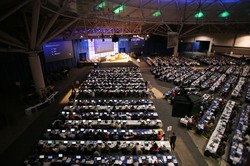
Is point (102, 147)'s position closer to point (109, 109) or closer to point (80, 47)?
point (109, 109)

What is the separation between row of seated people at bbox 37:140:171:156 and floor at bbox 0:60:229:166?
1402 mm

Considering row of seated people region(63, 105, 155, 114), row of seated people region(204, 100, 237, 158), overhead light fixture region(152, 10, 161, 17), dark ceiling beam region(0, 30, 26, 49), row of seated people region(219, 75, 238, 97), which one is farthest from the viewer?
overhead light fixture region(152, 10, 161, 17)

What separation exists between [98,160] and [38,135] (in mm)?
6620

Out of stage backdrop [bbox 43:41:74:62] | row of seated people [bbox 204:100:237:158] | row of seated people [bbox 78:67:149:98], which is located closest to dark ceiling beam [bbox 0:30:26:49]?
row of seated people [bbox 78:67:149:98]

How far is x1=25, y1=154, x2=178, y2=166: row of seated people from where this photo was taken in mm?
9977

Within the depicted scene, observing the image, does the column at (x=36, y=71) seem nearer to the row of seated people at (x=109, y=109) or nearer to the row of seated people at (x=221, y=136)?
the row of seated people at (x=109, y=109)

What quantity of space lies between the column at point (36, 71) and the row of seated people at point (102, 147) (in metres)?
10.7

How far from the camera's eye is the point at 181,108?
18.8ft

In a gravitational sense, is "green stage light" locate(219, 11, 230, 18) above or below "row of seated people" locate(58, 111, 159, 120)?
above

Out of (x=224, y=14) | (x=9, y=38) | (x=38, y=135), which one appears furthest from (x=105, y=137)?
(x=224, y=14)

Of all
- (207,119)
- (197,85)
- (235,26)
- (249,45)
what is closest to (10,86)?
(207,119)

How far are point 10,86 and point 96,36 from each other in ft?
64.1

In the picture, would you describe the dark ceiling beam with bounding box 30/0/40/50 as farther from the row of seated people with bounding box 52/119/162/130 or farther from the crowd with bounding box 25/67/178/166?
the row of seated people with bounding box 52/119/162/130

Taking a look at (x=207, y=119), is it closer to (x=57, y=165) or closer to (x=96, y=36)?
(x=57, y=165)
